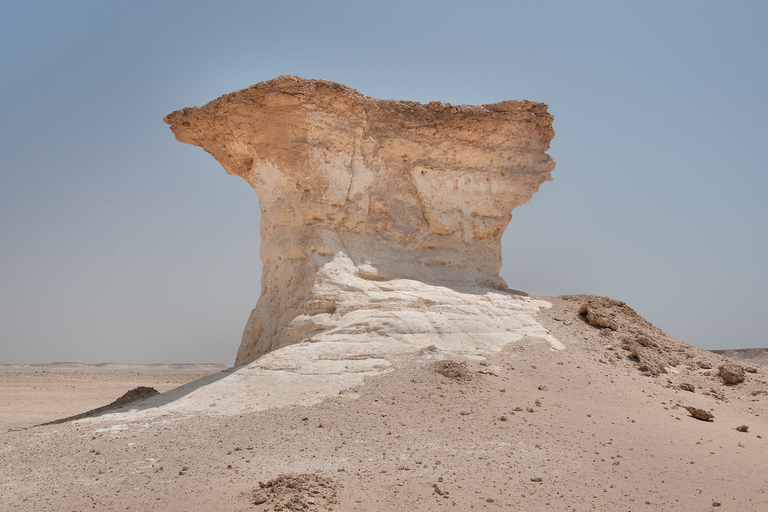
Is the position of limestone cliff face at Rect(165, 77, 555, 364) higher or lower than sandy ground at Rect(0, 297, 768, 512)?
higher

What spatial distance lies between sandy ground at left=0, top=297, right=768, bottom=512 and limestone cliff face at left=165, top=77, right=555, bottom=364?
1.46 metres

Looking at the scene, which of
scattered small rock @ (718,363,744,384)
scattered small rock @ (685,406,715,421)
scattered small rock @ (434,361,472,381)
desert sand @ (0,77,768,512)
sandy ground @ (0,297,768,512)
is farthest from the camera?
scattered small rock @ (718,363,744,384)

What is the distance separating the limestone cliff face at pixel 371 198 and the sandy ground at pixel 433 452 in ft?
4.78

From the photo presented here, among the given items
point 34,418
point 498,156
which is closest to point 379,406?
point 498,156

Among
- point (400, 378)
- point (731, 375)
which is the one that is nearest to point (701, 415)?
point (731, 375)

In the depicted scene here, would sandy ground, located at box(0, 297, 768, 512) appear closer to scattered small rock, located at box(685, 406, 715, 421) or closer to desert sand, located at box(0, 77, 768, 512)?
desert sand, located at box(0, 77, 768, 512)

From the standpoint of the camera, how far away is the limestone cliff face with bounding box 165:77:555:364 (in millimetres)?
8164

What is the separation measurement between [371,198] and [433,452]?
534 centimetres

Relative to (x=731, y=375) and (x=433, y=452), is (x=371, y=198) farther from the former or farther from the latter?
(x=731, y=375)

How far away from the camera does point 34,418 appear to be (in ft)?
35.3

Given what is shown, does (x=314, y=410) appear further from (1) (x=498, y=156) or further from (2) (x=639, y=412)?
(1) (x=498, y=156)

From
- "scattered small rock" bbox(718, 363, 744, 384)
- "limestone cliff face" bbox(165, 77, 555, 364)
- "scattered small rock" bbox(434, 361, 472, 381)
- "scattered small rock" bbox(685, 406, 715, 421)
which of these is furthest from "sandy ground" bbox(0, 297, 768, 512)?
"limestone cliff face" bbox(165, 77, 555, 364)

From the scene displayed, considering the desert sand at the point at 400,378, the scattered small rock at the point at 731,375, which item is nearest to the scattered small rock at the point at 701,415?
the desert sand at the point at 400,378

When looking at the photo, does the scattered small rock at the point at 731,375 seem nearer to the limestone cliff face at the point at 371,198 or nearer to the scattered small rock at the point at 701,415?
the scattered small rock at the point at 701,415
